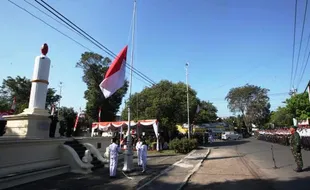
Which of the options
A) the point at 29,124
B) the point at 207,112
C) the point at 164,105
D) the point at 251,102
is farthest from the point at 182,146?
the point at 251,102

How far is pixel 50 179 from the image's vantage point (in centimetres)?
1125

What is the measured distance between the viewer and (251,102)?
78188 millimetres

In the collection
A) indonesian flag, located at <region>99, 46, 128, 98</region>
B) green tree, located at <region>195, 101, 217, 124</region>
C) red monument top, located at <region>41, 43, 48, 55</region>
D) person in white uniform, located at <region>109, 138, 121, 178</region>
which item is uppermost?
green tree, located at <region>195, 101, 217, 124</region>

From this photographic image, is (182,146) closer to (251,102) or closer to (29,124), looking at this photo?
(29,124)

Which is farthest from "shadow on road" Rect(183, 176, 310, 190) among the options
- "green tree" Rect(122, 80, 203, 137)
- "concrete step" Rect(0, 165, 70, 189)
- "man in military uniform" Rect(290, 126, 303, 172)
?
"green tree" Rect(122, 80, 203, 137)

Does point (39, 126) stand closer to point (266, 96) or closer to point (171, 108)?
point (171, 108)

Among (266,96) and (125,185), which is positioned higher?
(266,96)

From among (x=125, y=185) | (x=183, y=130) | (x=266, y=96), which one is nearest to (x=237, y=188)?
(x=125, y=185)

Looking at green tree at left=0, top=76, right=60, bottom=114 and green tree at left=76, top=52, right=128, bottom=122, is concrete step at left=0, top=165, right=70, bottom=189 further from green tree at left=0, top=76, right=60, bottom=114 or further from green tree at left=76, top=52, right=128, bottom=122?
green tree at left=0, top=76, right=60, bottom=114

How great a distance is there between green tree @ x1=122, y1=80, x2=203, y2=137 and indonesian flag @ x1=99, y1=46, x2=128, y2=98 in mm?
17111

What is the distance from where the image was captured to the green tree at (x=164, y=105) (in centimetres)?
3005

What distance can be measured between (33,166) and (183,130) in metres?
26.9

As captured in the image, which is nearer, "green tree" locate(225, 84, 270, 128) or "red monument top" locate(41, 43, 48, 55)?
"red monument top" locate(41, 43, 48, 55)

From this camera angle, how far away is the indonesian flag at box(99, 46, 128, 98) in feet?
40.7
